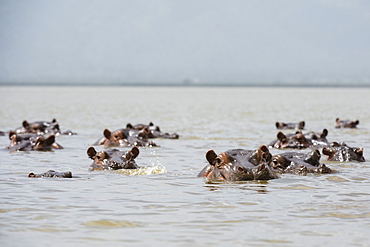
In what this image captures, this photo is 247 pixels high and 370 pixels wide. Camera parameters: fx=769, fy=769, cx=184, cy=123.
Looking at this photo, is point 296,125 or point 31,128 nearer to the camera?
point 31,128

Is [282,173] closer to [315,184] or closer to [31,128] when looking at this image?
[315,184]

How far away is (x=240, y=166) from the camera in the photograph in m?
12.7

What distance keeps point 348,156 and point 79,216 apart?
7962 millimetres

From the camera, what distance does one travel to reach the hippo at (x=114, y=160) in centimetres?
1456

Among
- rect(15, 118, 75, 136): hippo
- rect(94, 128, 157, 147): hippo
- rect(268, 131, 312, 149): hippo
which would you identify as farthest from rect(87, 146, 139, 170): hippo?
rect(15, 118, 75, 136): hippo

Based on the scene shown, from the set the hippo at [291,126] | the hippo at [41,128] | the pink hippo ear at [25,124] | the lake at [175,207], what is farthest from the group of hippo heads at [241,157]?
the hippo at [291,126]

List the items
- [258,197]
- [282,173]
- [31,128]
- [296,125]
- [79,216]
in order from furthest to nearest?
[296,125] < [31,128] < [282,173] < [258,197] < [79,216]

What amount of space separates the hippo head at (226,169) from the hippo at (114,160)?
2009 millimetres

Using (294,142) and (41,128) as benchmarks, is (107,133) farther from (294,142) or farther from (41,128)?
(41,128)

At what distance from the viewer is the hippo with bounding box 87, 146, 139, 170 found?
14.6 metres

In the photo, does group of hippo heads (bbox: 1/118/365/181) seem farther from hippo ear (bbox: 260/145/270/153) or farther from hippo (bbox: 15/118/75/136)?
hippo (bbox: 15/118/75/136)

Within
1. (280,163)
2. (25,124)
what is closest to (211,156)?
(280,163)

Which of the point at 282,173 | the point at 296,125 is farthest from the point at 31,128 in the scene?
the point at 282,173

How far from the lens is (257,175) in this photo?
12.7 m
